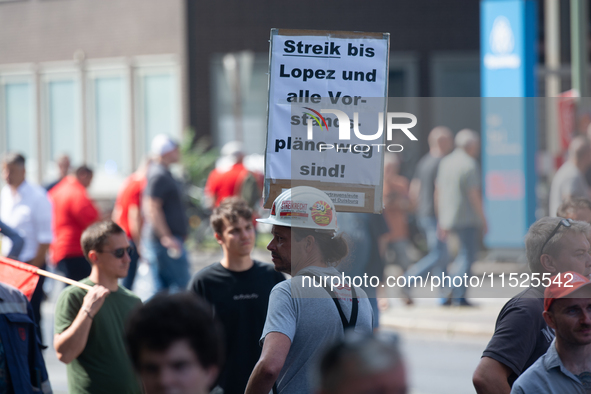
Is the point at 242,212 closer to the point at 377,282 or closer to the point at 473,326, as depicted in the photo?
the point at 377,282

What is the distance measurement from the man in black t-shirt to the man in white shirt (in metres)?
3.56

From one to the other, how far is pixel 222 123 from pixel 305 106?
59.4ft

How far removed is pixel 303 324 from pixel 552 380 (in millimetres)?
1008

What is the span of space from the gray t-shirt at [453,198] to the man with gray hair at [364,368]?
7225mm

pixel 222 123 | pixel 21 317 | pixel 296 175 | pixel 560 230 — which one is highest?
pixel 222 123

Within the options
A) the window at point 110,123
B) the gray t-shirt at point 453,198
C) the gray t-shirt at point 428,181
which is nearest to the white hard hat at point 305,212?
the gray t-shirt at point 453,198

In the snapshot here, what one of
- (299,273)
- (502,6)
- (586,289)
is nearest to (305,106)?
(299,273)

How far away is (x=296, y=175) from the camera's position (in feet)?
12.7

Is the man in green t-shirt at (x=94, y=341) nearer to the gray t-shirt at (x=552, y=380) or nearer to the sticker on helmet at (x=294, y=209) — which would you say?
the sticker on helmet at (x=294, y=209)

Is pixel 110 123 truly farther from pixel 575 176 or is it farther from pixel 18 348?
pixel 18 348

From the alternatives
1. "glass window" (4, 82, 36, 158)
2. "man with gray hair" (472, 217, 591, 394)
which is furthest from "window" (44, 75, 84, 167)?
"man with gray hair" (472, 217, 591, 394)

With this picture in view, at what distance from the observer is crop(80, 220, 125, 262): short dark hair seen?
465cm

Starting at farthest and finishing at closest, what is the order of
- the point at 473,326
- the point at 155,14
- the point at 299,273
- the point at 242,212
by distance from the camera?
the point at 155,14 < the point at 473,326 < the point at 242,212 < the point at 299,273

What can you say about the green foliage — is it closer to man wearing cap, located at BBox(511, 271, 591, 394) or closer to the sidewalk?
the sidewalk
